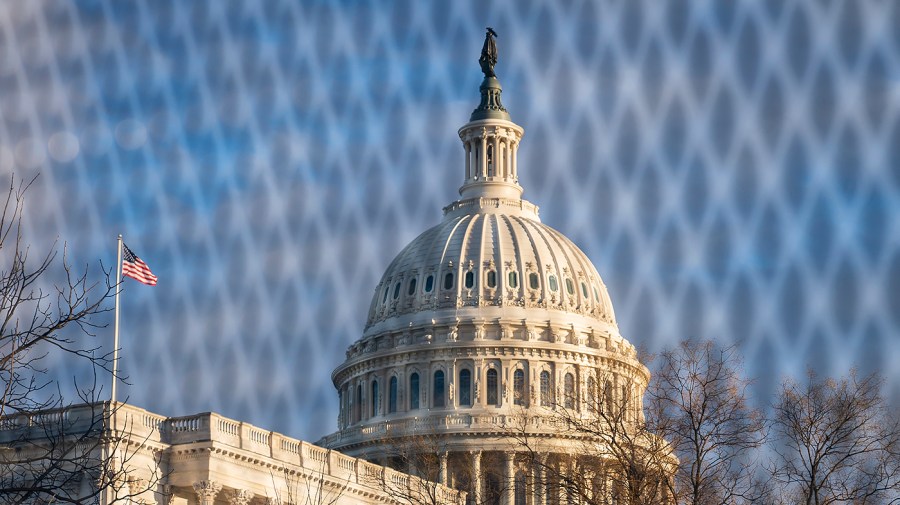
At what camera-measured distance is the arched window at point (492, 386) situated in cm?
14438

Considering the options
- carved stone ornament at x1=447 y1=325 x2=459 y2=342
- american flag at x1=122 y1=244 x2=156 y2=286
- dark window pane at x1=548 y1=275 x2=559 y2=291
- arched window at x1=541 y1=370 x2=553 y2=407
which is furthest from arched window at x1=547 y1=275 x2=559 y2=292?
american flag at x1=122 y1=244 x2=156 y2=286

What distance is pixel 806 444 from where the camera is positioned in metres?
52.9

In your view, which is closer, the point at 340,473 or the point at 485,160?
the point at 340,473

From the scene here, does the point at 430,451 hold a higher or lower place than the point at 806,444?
higher

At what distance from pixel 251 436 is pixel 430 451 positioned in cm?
3455

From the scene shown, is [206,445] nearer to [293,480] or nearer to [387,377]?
[293,480]

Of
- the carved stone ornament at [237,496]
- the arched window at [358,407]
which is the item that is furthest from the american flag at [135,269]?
the arched window at [358,407]

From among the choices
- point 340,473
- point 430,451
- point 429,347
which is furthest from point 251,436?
point 429,347

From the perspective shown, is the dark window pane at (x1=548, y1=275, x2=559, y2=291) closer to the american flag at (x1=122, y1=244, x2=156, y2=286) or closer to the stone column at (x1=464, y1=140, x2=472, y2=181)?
the stone column at (x1=464, y1=140, x2=472, y2=181)

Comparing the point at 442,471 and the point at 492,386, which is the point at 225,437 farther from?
the point at 492,386

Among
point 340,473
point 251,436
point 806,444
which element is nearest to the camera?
point 806,444

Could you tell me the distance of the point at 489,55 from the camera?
552 feet

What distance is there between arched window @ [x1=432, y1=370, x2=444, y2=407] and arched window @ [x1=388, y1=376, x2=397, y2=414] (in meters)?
3.93

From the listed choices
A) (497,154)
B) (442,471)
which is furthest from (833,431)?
(497,154)
